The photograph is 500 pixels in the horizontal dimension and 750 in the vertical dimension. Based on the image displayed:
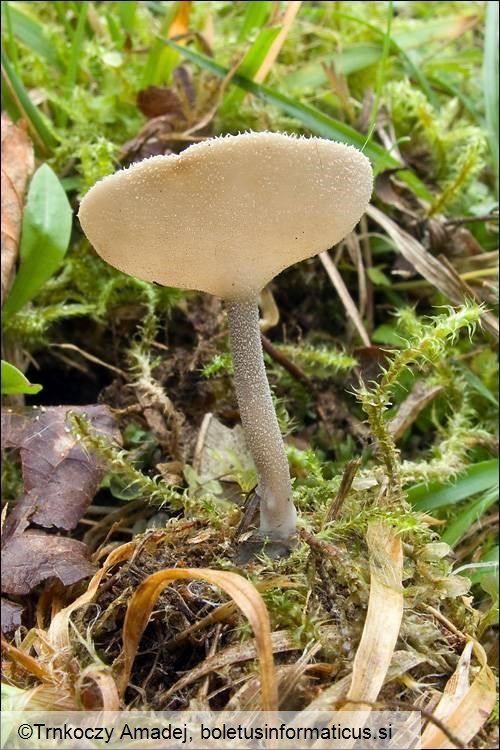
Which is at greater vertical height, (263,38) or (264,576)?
(263,38)

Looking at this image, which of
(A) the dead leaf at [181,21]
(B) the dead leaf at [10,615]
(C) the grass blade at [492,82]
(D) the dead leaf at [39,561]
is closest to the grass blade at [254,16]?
(A) the dead leaf at [181,21]

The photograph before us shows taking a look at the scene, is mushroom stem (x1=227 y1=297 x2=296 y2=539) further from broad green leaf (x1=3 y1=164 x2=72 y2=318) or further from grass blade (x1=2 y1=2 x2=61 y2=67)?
grass blade (x1=2 y1=2 x2=61 y2=67)

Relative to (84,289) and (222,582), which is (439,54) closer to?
(84,289)

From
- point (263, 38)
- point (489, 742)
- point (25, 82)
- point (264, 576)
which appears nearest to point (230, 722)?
point (264, 576)

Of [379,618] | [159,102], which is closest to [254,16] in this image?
[159,102]

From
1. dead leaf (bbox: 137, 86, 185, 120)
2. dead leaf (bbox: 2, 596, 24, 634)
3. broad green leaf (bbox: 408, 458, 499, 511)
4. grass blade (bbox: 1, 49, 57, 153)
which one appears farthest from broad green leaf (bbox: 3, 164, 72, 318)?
broad green leaf (bbox: 408, 458, 499, 511)

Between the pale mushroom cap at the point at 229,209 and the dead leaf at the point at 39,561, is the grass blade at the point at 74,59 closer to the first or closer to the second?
the pale mushroom cap at the point at 229,209
